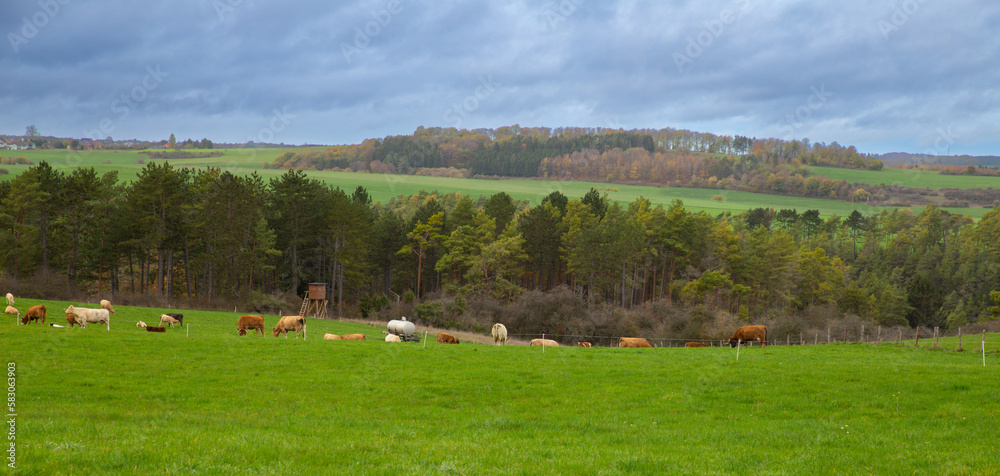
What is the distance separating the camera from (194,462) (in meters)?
8.28

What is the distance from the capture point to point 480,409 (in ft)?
53.7

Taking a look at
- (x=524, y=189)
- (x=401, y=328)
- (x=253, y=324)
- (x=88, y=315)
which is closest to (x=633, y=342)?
(x=401, y=328)

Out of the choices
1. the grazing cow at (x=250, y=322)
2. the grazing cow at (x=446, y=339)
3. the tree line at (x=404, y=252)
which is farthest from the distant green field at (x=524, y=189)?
the grazing cow at (x=250, y=322)

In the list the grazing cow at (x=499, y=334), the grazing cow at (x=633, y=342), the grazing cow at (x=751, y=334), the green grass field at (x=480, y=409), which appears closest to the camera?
the green grass field at (x=480, y=409)

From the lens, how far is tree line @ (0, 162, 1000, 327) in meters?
63.0

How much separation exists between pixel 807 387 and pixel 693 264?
72383 mm

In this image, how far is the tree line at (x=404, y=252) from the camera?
207 ft

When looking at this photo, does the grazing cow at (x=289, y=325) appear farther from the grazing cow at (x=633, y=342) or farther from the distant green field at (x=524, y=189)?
the distant green field at (x=524, y=189)

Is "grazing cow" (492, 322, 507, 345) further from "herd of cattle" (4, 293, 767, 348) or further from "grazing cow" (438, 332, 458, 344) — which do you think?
"grazing cow" (438, 332, 458, 344)

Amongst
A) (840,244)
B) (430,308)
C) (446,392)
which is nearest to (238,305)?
(430,308)

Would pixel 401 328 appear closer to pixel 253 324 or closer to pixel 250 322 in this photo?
pixel 253 324

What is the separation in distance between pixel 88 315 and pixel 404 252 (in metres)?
50.9

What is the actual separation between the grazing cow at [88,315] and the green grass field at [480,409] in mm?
4622

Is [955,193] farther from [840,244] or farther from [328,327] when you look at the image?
[328,327]
